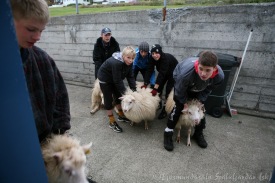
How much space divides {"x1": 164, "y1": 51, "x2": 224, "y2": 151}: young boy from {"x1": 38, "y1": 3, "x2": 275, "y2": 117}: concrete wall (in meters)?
1.52

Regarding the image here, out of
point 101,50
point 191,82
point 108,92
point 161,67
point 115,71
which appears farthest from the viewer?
point 101,50

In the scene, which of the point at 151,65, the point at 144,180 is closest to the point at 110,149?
the point at 144,180

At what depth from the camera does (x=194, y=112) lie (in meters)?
3.38

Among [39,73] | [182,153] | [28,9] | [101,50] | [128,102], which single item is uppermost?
[28,9]

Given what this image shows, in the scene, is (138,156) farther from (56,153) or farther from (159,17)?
(159,17)

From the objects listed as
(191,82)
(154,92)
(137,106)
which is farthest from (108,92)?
(191,82)

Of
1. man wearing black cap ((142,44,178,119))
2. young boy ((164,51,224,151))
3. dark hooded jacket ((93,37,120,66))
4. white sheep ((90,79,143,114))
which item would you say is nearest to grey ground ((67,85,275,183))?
young boy ((164,51,224,151))

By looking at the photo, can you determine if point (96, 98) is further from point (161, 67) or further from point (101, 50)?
point (161, 67)

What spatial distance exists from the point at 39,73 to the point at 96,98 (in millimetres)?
3732

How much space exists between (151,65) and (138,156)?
6.72ft

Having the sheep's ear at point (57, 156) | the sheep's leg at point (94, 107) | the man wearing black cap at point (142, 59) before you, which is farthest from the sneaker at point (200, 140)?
the sheep's ear at point (57, 156)

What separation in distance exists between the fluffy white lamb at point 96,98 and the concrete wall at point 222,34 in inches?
60.0

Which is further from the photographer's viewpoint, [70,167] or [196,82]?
[196,82]

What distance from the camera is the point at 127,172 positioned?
9.87ft
